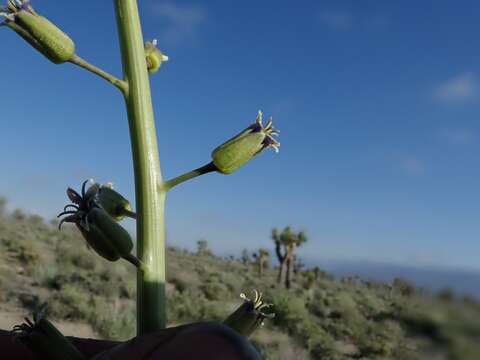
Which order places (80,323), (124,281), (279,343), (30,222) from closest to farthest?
(80,323), (279,343), (124,281), (30,222)

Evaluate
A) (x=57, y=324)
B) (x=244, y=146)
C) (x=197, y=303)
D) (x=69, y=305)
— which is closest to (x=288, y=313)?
(x=197, y=303)

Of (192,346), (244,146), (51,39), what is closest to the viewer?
(192,346)

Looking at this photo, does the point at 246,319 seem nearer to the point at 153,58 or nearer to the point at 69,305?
the point at 153,58

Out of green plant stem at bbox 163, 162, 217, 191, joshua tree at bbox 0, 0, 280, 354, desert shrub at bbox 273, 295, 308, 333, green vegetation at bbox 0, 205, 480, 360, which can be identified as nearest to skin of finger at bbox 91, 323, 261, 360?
joshua tree at bbox 0, 0, 280, 354

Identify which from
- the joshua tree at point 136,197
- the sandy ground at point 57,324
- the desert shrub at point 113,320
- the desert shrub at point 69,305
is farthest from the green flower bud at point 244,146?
the desert shrub at point 69,305

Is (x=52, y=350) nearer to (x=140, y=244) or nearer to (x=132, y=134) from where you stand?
(x=140, y=244)

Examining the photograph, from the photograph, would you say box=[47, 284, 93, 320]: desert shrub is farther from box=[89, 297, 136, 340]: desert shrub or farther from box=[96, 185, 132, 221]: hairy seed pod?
box=[96, 185, 132, 221]: hairy seed pod

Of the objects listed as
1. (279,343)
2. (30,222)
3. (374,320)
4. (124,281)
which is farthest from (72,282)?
(30,222)
